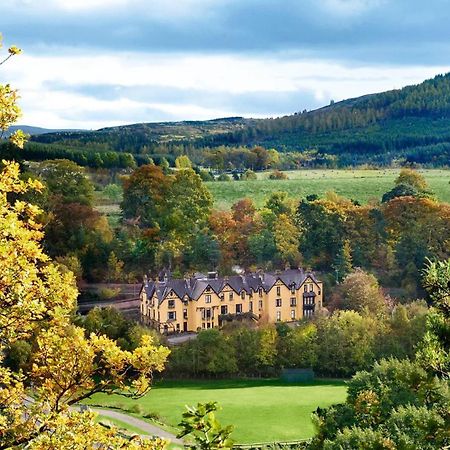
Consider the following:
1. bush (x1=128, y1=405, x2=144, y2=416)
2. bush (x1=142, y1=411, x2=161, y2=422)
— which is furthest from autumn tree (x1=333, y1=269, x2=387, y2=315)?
bush (x1=142, y1=411, x2=161, y2=422)

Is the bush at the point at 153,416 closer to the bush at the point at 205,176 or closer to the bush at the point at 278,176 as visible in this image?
the bush at the point at 205,176

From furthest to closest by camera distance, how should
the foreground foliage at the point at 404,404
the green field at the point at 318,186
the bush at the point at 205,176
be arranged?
the bush at the point at 205,176
the green field at the point at 318,186
the foreground foliage at the point at 404,404

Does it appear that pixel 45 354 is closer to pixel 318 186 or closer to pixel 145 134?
pixel 318 186

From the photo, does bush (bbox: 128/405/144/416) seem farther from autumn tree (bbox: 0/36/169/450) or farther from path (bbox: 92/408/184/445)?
autumn tree (bbox: 0/36/169/450)

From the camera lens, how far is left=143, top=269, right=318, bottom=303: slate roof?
48281 mm

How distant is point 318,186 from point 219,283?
95.4 ft

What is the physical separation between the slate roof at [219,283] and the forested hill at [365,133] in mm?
40125

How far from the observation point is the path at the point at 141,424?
32816mm

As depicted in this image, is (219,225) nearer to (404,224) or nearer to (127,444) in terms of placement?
(404,224)

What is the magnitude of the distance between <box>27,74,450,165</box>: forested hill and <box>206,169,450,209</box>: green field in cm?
1462

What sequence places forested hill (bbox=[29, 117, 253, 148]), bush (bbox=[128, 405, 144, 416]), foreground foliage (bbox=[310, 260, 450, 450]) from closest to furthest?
foreground foliage (bbox=[310, 260, 450, 450]) → bush (bbox=[128, 405, 144, 416]) → forested hill (bbox=[29, 117, 253, 148])

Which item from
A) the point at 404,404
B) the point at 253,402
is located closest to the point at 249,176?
the point at 253,402

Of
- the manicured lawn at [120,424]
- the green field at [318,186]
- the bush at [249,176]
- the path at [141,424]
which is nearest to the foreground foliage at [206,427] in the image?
the path at [141,424]

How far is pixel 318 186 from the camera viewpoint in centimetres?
7650
